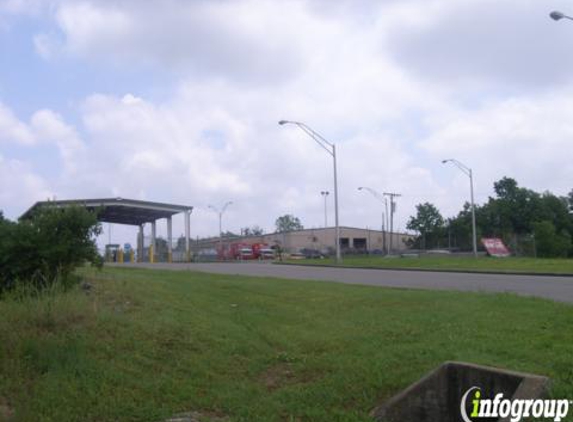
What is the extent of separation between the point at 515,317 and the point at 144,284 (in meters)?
7.94

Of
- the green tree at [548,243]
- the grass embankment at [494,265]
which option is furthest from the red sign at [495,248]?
the grass embankment at [494,265]

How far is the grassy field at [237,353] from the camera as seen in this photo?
22.5ft

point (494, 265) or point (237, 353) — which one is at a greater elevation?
point (494, 265)

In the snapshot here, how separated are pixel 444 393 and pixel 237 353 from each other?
340 cm

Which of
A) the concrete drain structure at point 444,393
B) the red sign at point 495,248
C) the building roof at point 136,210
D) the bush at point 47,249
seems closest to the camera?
the concrete drain structure at point 444,393

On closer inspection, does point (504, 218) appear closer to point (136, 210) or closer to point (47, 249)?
point (136, 210)

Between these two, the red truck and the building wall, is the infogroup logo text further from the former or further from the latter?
the building wall

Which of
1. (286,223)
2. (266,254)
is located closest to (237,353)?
(266,254)

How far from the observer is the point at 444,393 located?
683 centimetres

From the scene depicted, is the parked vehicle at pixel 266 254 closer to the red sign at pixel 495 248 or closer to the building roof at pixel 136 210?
the building roof at pixel 136 210

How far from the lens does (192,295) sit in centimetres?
1464

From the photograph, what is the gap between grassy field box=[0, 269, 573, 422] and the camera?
269 inches

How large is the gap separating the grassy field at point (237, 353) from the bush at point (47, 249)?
2.63ft

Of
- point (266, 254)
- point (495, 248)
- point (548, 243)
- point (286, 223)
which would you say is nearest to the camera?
point (495, 248)
